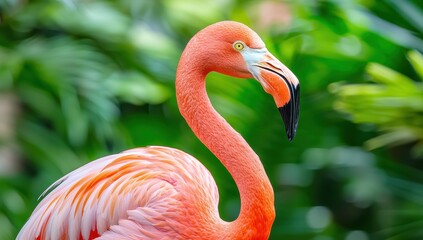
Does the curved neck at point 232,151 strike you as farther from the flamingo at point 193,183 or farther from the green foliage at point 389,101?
the green foliage at point 389,101

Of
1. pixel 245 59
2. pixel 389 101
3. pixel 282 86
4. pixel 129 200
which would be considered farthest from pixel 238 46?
pixel 389 101

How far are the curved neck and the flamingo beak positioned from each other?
5.4 inches

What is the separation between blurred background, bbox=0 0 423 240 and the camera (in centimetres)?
340

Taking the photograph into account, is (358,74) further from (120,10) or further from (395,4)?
(120,10)

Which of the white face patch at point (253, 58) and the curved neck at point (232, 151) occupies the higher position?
the white face patch at point (253, 58)

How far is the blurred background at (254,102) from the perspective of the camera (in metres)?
3.40

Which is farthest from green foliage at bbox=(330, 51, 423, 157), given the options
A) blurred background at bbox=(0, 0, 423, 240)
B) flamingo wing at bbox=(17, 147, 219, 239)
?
flamingo wing at bbox=(17, 147, 219, 239)

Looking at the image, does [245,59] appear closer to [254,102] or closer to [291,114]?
[291,114]

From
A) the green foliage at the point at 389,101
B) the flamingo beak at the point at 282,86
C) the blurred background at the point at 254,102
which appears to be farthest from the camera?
the blurred background at the point at 254,102

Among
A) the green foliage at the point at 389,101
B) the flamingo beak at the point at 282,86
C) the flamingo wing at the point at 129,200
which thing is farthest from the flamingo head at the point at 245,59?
the green foliage at the point at 389,101

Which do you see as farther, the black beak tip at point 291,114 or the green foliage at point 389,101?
the green foliage at point 389,101

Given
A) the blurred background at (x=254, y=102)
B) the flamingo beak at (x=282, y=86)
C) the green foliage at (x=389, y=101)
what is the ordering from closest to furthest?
the flamingo beak at (x=282, y=86)
the green foliage at (x=389, y=101)
the blurred background at (x=254, y=102)

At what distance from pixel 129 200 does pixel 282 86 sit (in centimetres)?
47

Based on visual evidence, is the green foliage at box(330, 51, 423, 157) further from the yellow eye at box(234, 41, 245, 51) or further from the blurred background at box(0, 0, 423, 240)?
the yellow eye at box(234, 41, 245, 51)
